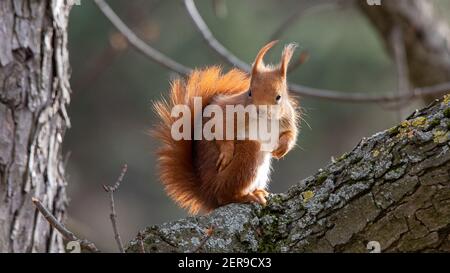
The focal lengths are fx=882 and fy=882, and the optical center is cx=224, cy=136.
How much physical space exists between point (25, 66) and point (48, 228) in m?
0.42

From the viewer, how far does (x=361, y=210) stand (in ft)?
5.56

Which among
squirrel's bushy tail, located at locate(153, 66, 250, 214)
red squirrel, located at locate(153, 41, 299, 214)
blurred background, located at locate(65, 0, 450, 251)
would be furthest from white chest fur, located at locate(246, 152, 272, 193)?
blurred background, located at locate(65, 0, 450, 251)

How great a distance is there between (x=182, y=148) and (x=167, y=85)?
247 inches

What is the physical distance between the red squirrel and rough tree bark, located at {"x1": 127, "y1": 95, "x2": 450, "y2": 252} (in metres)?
0.15

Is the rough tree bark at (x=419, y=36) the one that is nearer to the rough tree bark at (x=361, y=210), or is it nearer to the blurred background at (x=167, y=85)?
the rough tree bark at (x=361, y=210)

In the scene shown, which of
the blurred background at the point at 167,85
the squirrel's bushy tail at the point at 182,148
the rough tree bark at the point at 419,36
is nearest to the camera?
the squirrel's bushy tail at the point at 182,148

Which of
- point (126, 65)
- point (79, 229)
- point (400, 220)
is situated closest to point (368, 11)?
point (79, 229)

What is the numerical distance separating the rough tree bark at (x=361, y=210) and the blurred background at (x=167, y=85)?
14.5 feet

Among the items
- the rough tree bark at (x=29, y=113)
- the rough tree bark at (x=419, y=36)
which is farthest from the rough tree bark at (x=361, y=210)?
the rough tree bark at (x=419, y=36)

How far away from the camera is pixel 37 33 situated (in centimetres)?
224

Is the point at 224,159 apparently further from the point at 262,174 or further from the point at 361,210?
the point at 361,210

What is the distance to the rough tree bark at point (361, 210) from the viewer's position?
164cm

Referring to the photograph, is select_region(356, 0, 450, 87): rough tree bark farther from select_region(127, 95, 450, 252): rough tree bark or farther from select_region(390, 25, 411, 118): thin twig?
select_region(127, 95, 450, 252): rough tree bark
